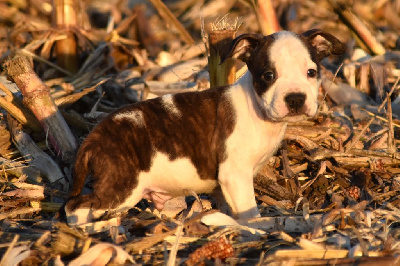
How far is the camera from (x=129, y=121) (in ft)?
20.2

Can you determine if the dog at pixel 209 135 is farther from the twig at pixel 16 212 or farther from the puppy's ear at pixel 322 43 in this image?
the twig at pixel 16 212

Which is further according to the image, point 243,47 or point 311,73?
point 243,47

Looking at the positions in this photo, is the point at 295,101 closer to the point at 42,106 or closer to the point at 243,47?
the point at 243,47

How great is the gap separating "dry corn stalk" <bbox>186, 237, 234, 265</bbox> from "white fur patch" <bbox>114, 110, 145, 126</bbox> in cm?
167

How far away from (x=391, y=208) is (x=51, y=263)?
3082 mm

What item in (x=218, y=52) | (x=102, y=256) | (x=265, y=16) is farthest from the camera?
(x=265, y=16)

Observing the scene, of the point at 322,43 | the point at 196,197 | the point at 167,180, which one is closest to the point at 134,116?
the point at 167,180

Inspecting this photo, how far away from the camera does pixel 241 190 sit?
610cm

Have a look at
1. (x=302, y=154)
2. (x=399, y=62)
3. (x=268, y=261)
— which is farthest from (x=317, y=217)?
(x=399, y=62)

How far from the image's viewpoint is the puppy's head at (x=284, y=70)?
5711mm

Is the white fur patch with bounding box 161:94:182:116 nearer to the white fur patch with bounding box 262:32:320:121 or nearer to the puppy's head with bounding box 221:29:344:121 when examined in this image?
the puppy's head with bounding box 221:29:344:121

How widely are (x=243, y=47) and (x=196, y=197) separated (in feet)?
5.01

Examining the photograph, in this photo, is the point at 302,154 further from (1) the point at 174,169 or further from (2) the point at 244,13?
(2) the point at 244,13

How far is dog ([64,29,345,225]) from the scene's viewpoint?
5.83m
